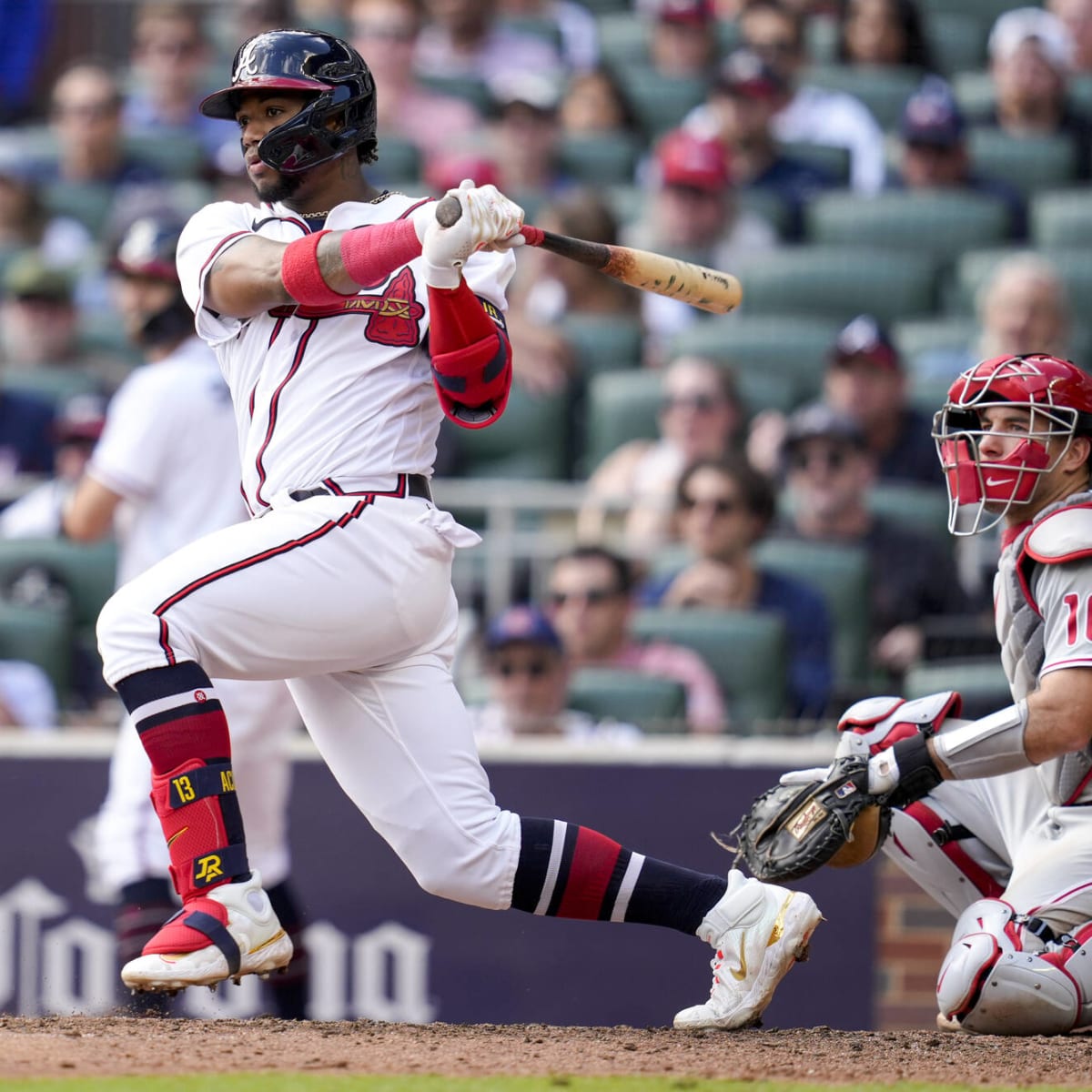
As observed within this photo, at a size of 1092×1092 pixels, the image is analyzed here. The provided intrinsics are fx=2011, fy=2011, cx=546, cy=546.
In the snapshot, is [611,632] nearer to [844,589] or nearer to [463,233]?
[844,589]

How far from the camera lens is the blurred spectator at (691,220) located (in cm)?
829

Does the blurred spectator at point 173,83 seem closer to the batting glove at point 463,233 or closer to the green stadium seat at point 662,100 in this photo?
the green stadium seat at point 662,100

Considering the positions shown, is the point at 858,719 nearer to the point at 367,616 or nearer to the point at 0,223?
the point at 367,616

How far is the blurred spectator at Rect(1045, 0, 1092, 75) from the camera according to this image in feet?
31.8

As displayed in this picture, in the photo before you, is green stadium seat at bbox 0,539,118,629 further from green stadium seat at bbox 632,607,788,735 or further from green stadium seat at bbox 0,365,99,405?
green stadium seat at bbox 632,607,788,735

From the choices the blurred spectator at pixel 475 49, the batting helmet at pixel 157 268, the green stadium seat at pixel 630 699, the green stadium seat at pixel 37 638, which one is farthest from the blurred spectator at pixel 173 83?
the batting helmet at pixel 157 268

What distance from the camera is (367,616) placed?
11.8 feet

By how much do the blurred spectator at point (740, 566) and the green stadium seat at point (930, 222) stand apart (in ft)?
8.42

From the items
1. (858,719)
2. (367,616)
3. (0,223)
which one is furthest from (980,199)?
(367,616)

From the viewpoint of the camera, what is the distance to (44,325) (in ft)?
26.7

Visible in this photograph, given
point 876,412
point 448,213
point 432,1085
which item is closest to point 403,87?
point 876,412

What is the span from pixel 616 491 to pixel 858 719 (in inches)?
128

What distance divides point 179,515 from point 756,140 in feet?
15.4

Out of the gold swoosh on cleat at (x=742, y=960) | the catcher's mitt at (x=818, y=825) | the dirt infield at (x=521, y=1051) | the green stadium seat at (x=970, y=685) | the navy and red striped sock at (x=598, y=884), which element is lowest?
the dirt infield at (x=521, y=1051)
